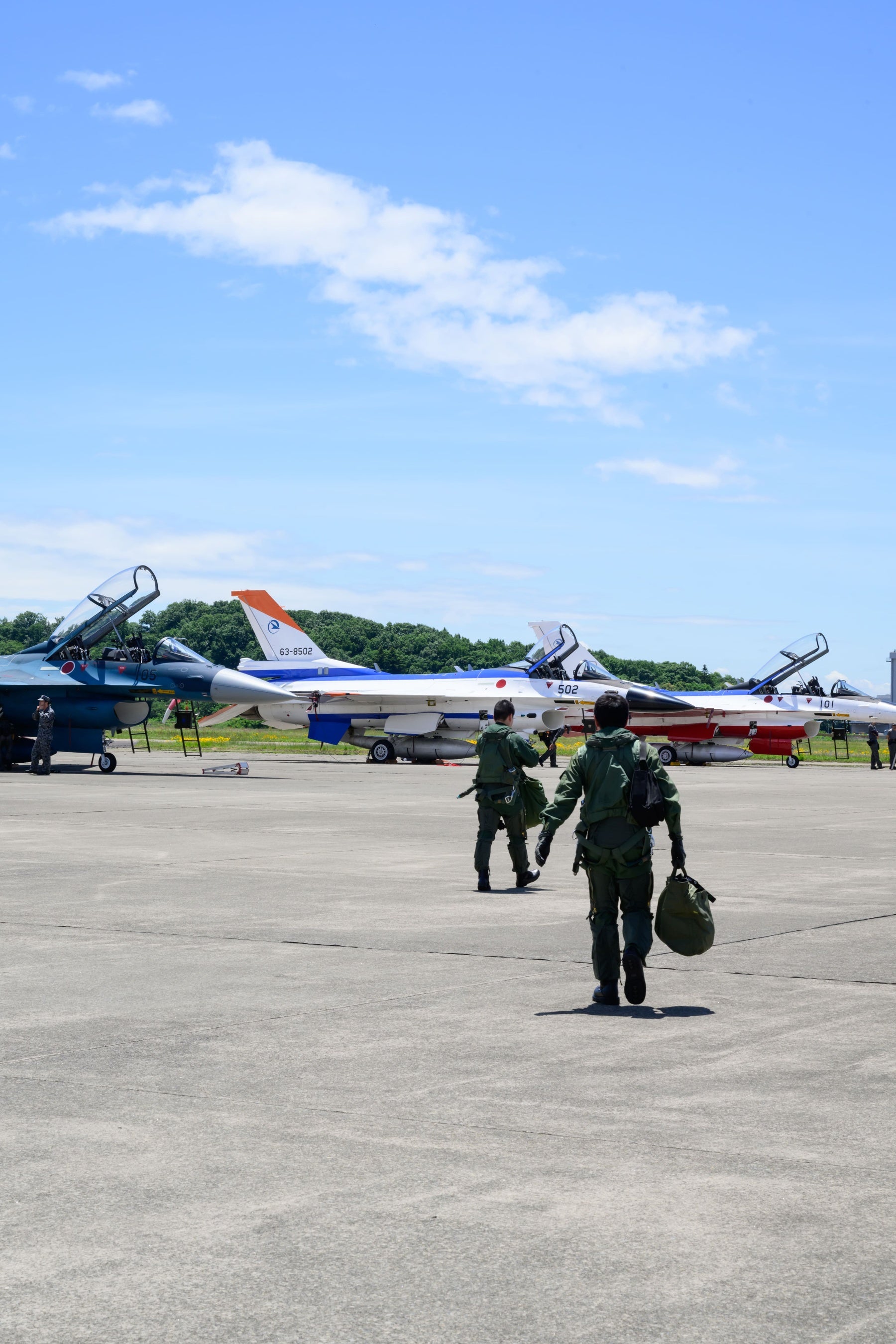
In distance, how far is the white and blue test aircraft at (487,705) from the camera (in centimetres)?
4241

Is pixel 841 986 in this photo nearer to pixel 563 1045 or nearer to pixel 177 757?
pixel 563 1045

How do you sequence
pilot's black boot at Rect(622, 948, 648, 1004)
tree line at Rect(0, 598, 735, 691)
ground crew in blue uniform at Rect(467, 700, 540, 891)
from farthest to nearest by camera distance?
tree line at Rect(0, 598, 735, 691)
ground crew in blue uniform at Rect(467, 700, 540, 891)
pilot's black boot at Rect(622, 948, 648, 1004)

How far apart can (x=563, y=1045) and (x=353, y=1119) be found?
1.57 m

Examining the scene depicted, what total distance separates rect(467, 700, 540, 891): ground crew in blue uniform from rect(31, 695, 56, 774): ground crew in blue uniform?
2026cm

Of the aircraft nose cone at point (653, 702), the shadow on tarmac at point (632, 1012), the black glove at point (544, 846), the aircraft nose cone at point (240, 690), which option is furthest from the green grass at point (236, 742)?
the shadow on tarmac at point (632, 1012)

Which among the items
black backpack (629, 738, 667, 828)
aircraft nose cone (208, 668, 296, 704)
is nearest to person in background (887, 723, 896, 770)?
aircraft nose cone (208, 668, 296, 704)

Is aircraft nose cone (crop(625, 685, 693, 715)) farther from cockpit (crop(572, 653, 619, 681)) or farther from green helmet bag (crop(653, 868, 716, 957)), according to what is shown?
green helmet bag (crop(653, 868, 716, 957))

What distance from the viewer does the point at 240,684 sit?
32625 mm

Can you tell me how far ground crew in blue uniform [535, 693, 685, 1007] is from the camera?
24.6ft

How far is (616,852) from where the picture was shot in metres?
7.57

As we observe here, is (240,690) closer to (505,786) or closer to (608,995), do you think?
(505,786)

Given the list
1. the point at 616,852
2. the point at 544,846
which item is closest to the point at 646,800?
the point at 616,852

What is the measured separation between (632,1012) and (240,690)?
2589 centimetres

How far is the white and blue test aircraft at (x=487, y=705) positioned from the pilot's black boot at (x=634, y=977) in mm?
33638
